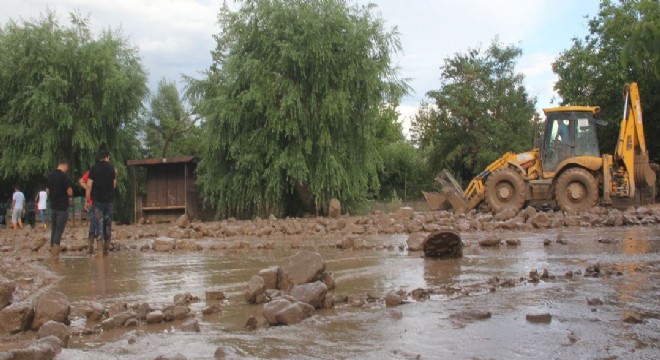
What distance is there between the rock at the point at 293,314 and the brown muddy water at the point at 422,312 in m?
0.08

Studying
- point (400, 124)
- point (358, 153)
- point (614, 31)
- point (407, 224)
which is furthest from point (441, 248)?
point (400, 124)

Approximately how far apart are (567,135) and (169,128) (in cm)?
2795

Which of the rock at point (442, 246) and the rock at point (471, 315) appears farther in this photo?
the rock at point (442, 246)

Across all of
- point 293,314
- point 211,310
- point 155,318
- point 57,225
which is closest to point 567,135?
point 57,225

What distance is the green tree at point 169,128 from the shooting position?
37.1 m

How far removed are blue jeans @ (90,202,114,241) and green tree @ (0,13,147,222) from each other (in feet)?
55.3

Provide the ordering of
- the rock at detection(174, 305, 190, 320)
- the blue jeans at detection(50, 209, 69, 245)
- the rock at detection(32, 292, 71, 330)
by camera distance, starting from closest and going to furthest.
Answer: the rock at detection(32, 292, 71, 330) < the rock at detection(174, 305, 190, 320) < the blue jeans at detection(50, 209, 69, 245)

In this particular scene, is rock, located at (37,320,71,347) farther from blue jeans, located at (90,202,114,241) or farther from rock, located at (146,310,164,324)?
blue jeans, located at (90,202,114,241)

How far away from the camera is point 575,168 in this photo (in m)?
19.1

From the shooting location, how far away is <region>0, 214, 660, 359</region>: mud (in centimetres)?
414

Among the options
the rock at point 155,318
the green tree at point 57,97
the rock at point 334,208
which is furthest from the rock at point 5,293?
the green tree at point 57,97

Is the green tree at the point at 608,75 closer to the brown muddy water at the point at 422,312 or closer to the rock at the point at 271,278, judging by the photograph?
the brown muddy water at the point at 422,312

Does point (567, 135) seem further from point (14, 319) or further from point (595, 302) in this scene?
point (14, 319)

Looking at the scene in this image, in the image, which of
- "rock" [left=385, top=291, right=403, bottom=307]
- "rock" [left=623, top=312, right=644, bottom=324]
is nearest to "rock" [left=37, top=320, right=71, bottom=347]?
"rock" [left=385, top=291, right=403, bottom=307]
